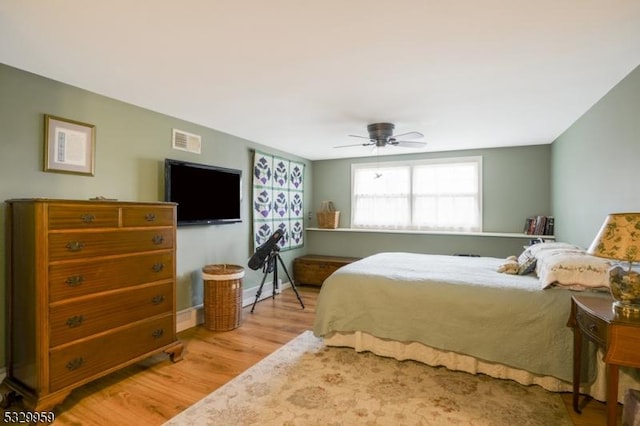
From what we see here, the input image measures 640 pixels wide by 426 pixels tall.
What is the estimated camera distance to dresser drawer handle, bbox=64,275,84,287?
2049 millimetres

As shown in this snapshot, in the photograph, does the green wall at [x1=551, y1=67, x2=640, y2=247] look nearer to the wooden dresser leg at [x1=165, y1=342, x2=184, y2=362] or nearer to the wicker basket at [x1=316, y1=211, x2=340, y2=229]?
the wicker basket at [x1=316, y1=211, x2=340, y2=229]

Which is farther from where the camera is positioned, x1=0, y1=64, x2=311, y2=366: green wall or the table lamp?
x1=0, y1=64, x2=311, y2=366: green wall

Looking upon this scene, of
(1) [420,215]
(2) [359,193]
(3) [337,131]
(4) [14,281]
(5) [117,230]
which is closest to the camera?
(4) [14,281]

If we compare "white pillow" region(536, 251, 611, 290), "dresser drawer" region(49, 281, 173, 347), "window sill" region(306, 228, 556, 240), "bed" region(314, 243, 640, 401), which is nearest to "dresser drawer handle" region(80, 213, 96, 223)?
"dresser drawer" region(49, 281, 173, 347)

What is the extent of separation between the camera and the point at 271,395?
7.28ft

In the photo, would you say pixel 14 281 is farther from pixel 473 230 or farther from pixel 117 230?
pixel 473 230

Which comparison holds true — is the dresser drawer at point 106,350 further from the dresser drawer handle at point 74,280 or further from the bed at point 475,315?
the bed at point 475,315

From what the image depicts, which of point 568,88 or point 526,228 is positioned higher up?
point 568,88

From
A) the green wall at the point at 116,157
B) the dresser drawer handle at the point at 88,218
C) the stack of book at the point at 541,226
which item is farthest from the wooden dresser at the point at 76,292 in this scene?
the stack of book at the point at 541,226

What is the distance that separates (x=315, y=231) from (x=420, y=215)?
6.22 ft

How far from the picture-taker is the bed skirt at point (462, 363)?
2115 millimetres

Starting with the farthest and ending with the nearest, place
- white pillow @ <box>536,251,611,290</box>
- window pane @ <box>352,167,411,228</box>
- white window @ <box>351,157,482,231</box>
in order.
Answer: window pane @ <box>352,167,411,228</box> < white window @ <box>351,157,482,231</box> < white pillow @ <box>536,251,611,290</box>

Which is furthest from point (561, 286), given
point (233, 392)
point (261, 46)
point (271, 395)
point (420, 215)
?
point (420, 215)

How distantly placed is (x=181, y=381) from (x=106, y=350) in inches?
22.4
